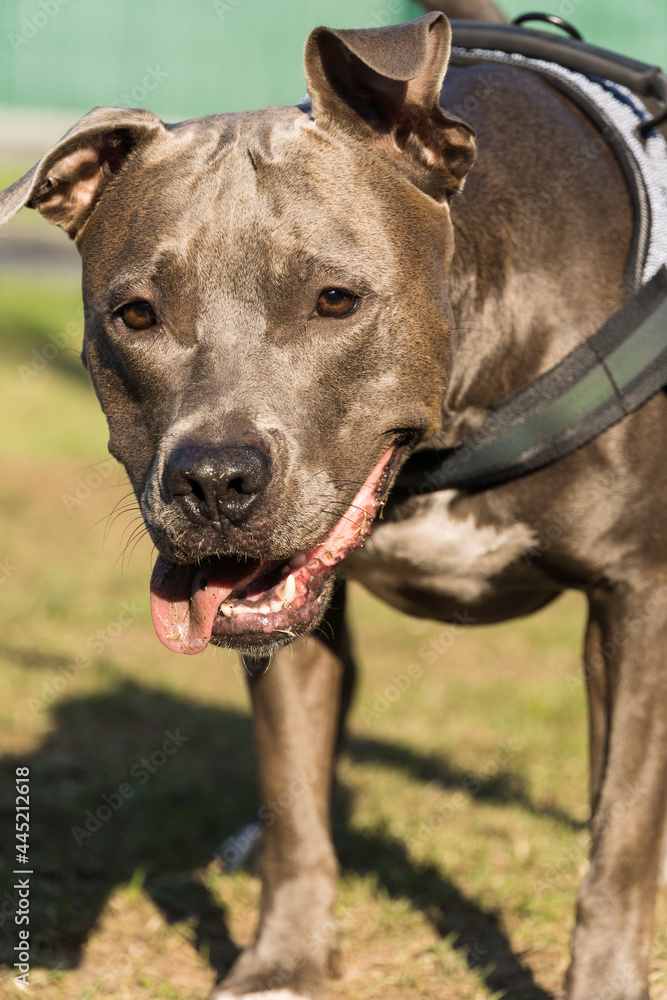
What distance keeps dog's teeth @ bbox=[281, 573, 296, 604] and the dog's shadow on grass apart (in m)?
1.28

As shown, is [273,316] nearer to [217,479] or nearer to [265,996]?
[217,479]

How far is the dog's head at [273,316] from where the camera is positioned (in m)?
2.38

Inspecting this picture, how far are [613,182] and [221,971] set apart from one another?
228 cm

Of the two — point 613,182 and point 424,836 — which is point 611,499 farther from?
point 424,836

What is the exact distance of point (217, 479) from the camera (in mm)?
2283

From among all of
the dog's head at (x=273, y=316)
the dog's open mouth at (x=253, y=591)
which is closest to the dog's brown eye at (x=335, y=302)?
the dog's head at (x=273, y=316)

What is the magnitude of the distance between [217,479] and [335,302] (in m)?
0.48

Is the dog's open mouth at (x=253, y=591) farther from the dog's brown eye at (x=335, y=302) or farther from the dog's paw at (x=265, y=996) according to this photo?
the dog's paw at (x=265, y=996)

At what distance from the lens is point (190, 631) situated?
2506 millimetres

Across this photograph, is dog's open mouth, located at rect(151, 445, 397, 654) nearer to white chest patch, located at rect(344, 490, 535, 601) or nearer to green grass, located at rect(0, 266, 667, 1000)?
white chest patch, located at rect(344, 490, 535, 601)

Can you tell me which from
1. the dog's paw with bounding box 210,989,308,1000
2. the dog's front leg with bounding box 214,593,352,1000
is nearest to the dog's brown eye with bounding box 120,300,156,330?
the dog's front leg with bounding box 214,593,352,1000

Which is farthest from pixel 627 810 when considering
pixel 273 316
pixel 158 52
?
pixel 158 52

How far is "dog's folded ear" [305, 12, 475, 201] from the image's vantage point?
8.21 feet

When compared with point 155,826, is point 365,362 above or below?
above
